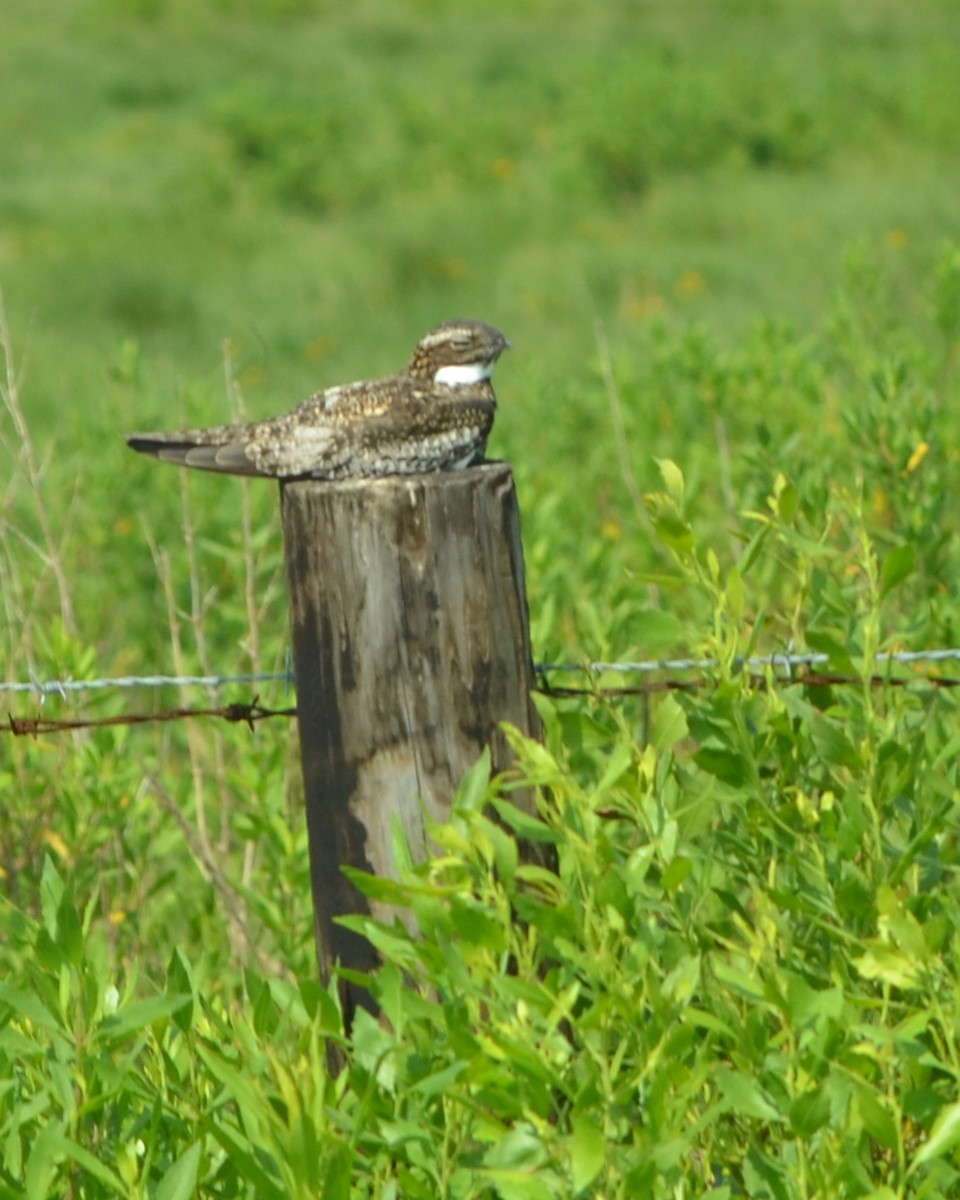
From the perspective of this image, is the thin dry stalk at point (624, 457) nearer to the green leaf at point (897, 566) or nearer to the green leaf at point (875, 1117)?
the green leaf at point (897, 566)

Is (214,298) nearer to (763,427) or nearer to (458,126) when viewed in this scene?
(458,126)

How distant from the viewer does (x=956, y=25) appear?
26.2 meters

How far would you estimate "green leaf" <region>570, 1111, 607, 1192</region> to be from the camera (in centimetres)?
224

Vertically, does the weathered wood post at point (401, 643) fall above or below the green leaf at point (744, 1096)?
above

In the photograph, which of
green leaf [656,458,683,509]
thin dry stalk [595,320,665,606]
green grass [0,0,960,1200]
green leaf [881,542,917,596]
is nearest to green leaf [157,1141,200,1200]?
green grass [0,0,960,1200]

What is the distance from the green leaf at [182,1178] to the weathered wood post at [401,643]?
55cm

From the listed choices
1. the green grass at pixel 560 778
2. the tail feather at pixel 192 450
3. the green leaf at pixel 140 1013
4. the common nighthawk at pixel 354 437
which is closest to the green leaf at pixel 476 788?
the green grass at pixel 560 778

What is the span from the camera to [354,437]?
3.39 m

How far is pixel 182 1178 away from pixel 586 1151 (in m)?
0.53

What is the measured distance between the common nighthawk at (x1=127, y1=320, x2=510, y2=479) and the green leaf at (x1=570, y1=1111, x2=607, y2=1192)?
4.61ft

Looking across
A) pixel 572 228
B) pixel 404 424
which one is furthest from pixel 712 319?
pixel 404 424

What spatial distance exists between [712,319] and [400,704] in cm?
1023

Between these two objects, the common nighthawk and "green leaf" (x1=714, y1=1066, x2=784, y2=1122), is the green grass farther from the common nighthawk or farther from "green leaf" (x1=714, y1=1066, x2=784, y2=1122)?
the common nighthawk

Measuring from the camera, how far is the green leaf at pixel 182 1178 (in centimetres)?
235
